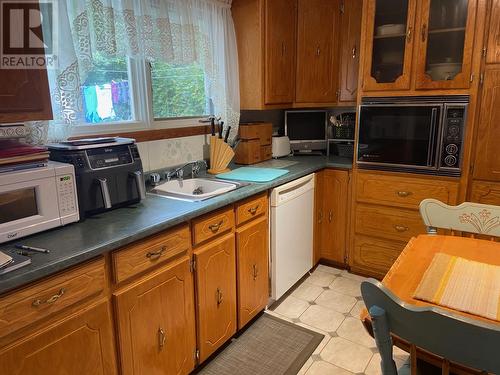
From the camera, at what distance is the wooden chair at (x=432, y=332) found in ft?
2.44

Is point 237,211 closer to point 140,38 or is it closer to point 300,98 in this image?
point 140,38

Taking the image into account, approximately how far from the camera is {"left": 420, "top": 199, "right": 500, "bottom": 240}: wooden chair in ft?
5.18

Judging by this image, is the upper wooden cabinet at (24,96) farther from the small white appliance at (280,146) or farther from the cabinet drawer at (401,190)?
the cabinet drawer at (401,190)

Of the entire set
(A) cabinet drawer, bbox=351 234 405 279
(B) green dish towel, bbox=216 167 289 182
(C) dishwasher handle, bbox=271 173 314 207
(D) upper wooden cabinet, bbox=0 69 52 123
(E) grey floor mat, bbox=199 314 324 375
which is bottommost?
(E) grey floor mat, bbox=199 314 324 375

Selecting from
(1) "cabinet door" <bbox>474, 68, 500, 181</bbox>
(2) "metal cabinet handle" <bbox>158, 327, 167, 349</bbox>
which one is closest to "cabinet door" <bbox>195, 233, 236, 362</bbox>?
(2) "metal cabinet handle" <bbox>158, 327, 167, 349</bbox>

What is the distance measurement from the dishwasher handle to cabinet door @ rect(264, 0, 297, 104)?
67 centimetres

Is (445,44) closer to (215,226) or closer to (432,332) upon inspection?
(215,226)

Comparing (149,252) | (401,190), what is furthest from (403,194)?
(149,252)

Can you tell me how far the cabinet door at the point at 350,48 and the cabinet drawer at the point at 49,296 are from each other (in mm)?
2443

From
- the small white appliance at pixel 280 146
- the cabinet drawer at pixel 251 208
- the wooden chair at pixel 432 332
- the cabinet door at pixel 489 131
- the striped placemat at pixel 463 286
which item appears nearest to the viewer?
the wooden chair at pixel 432 332

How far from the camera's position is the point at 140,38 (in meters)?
1.93

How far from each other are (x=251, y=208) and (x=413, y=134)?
4.11ft

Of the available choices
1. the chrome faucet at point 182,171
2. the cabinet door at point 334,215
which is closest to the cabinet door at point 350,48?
the cabinet door at point 334,215

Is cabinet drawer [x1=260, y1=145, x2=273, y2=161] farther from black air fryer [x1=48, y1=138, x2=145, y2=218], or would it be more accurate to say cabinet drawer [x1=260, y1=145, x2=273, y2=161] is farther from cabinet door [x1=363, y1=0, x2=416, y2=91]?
black air fryer [x1=48, y1=138, x2=145, y2=218]
